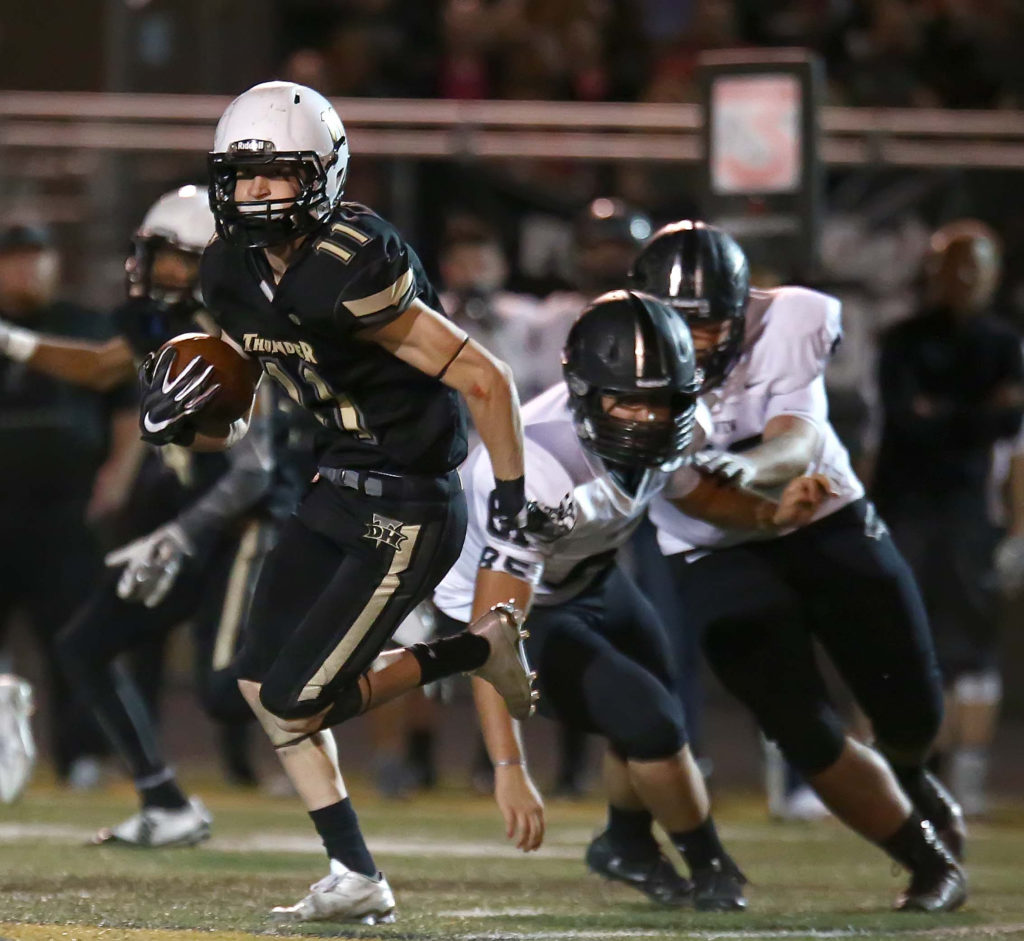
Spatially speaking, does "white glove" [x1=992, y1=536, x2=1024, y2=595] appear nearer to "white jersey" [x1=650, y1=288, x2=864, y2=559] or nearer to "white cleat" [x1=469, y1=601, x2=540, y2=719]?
"white jersey" [x1=650, y1=288, x2=864, y2=559]

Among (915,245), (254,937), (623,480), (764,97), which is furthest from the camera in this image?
(915,245)

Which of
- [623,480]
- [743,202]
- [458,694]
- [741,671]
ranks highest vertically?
[743,202]

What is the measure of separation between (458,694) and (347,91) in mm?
2983

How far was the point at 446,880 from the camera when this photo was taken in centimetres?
541

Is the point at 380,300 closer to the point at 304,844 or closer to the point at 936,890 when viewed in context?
the point at 936,890

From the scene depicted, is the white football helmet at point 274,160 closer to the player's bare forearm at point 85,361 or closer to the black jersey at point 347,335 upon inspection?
the black jersey at point 347,335

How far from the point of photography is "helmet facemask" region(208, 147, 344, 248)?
4.20m

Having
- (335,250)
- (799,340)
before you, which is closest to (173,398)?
(335,250)

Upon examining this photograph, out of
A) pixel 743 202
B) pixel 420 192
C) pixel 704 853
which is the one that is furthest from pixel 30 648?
pixel 704 853

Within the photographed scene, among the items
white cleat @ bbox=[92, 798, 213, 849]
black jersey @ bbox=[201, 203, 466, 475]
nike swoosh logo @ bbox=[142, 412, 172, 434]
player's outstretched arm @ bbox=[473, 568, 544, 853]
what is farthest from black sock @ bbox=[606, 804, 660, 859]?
nike swoosh logo @ bbox=[142, 412, 172, 434]

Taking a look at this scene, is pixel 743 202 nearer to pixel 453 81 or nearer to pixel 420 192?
pixel 420 192

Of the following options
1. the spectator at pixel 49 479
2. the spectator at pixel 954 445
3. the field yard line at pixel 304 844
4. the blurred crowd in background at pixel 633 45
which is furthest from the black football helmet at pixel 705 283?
the blurred crowd in background at pixel 633 45

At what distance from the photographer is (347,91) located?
10.1 m

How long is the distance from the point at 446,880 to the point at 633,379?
5.22 feet
